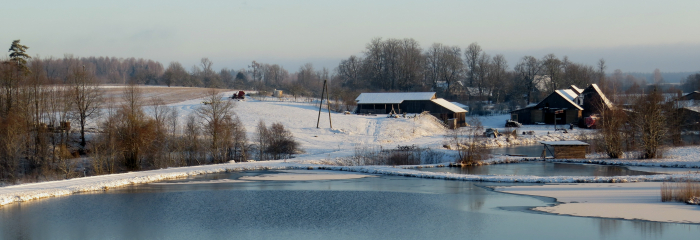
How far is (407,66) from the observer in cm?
9269

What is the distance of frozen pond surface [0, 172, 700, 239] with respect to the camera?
13539mm

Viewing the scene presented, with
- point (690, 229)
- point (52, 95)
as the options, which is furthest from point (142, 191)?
point (52, 95)

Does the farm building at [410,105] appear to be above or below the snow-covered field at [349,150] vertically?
above

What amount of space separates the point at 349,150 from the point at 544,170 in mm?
14061

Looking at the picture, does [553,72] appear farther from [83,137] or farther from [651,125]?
[83,137]

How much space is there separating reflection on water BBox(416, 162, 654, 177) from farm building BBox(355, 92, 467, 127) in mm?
30198

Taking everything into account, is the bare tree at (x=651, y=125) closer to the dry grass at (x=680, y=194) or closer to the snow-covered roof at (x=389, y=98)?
the dry grass at (x=680, y=194)

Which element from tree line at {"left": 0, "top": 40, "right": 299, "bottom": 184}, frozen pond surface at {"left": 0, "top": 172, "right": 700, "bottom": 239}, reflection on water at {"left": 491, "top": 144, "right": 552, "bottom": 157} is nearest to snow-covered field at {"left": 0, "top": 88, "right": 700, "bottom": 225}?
frozen pond surface at {"left": 0, "top": 172, "right": 700, "bottom": 239}

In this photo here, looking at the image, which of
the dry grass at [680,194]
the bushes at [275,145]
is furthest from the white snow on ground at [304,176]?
the dry grass at [680,194]

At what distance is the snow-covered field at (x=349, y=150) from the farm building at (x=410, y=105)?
15.4 ft

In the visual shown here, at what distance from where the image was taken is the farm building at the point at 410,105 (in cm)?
6012

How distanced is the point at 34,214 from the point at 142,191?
492 cm

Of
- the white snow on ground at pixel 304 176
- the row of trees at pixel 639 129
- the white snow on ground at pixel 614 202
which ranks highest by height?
the row of trees at pixel 639 129

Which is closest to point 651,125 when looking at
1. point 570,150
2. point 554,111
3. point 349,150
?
point 570,150
